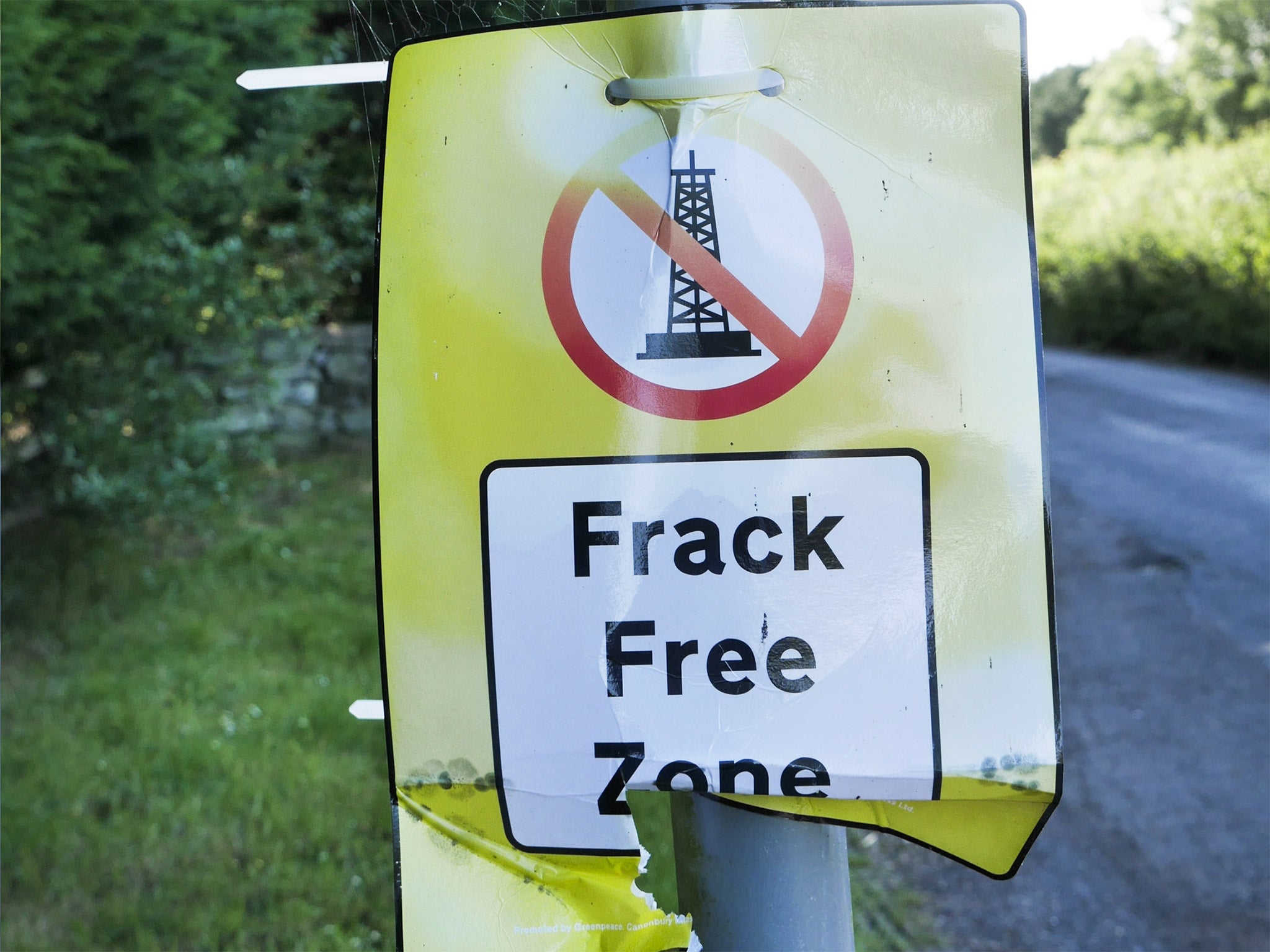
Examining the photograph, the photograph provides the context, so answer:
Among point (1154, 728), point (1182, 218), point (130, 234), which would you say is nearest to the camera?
point (1154, 728)

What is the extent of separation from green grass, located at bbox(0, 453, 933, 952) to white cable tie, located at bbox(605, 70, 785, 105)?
255cm

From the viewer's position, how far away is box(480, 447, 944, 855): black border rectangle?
3.86ft

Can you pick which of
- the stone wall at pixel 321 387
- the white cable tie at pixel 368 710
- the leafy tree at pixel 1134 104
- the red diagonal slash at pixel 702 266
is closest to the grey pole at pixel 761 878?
the red diagonal slash at pixel 702 266

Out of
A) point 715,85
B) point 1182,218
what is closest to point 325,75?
point 715,85

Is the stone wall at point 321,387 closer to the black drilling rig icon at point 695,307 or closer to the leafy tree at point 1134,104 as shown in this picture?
the black drilling rig icon at point 695,307

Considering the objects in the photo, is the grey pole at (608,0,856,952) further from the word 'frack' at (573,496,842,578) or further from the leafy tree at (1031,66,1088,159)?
the leafy tree at (1031,66,1088,159)

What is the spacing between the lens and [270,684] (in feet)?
14.7

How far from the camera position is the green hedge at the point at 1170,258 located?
37.0 ft

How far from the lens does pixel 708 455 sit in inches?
47.2

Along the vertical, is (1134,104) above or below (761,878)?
above

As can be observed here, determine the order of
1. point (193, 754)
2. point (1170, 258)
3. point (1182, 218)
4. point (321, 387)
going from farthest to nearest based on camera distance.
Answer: point (1170, 258)
point (1182, 218)
point (321, 387)
point (193, 754)

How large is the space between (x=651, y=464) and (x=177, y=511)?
14.7ft

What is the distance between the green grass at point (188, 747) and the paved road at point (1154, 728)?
183 cm

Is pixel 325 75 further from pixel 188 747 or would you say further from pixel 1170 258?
pixel 1170 258
